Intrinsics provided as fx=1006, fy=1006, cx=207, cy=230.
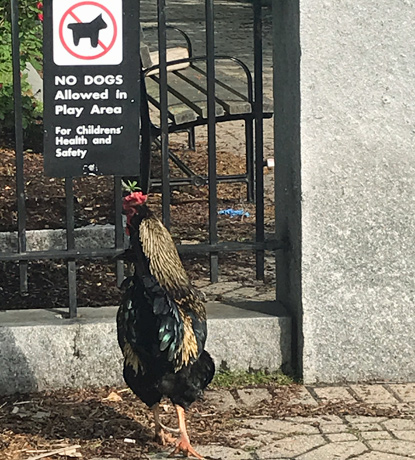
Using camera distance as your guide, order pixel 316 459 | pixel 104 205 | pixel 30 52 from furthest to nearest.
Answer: pixel 30 52
pixel 104 205
pixel 316 459

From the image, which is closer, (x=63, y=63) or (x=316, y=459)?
(x=316, y=459)

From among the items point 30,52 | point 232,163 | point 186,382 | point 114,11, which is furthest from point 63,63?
point 232,163

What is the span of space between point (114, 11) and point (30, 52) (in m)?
4.17

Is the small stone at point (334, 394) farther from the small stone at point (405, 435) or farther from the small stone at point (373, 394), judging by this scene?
the small stone at point (405, 435)

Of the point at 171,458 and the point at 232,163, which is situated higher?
the point at 232,163

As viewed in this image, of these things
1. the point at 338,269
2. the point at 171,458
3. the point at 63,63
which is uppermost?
the point at 63,63

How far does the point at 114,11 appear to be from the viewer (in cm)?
436

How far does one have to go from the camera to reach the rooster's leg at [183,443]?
152 inches

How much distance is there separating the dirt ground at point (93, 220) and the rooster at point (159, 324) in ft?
5.02

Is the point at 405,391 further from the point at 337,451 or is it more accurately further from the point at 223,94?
the point at 223,94

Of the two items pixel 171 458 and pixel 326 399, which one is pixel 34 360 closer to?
pixel 171 458

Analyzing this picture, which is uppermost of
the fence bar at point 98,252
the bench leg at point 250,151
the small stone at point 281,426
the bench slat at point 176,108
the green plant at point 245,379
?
the bench slat at point 176,108

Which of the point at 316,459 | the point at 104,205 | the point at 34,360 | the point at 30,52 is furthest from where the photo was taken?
the point at 30,52

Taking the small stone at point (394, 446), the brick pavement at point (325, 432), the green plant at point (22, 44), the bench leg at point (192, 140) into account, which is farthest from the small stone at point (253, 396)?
the bench leg at point (192, 140)
